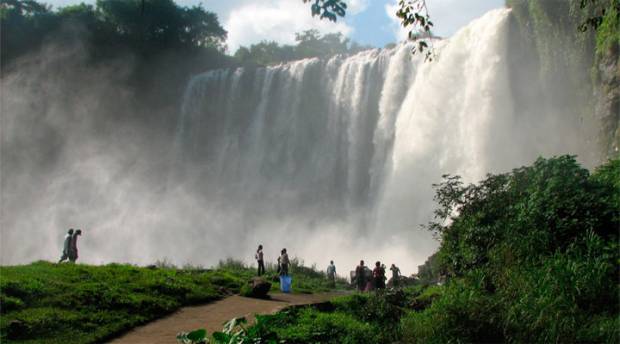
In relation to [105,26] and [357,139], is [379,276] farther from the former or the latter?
[105,26]

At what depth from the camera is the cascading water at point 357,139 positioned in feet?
78.9

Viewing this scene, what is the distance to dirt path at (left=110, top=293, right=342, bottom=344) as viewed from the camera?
8305 mm

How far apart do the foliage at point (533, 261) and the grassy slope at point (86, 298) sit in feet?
15.0

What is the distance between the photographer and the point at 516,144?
75.7ft

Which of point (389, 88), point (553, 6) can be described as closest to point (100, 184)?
point (389, 88)

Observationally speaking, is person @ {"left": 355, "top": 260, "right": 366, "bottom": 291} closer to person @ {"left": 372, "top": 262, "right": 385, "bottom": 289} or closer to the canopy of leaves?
person @ {"left": 372, "top": 262, "right": 385, "bottom": 289}

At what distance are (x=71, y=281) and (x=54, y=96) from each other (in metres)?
35.6

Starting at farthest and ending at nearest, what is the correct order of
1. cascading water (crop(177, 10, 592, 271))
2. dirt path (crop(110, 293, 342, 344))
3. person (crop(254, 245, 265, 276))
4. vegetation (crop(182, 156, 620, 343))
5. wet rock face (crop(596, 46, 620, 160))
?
cascading water (crop(177, 10, 592, 271))
wet rock face (crop(596, 46, 620, 160))
person (crop(254, 245, 265, 276))
dirt path (crop(110, 293, 342, 344))
vegetation (crop(182, 156, 620, 343))

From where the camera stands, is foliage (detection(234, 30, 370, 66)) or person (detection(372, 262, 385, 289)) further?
foliage (detection(234, 30, 370, 66))

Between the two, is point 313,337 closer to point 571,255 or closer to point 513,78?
point 571,255

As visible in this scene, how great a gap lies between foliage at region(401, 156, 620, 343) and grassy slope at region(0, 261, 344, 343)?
4.58 m

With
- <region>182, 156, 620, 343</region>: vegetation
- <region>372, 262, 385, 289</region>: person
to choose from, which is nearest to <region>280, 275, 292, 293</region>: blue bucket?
<region>372, 262, 385, 289</region>: person

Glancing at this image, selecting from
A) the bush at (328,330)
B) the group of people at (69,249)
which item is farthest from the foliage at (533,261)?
the group of people at (69,249)

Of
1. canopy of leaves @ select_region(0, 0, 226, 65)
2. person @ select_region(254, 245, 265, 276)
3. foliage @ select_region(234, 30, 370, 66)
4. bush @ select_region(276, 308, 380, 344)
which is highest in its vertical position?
foliage @ select_region(234, 30, 370, 66)
